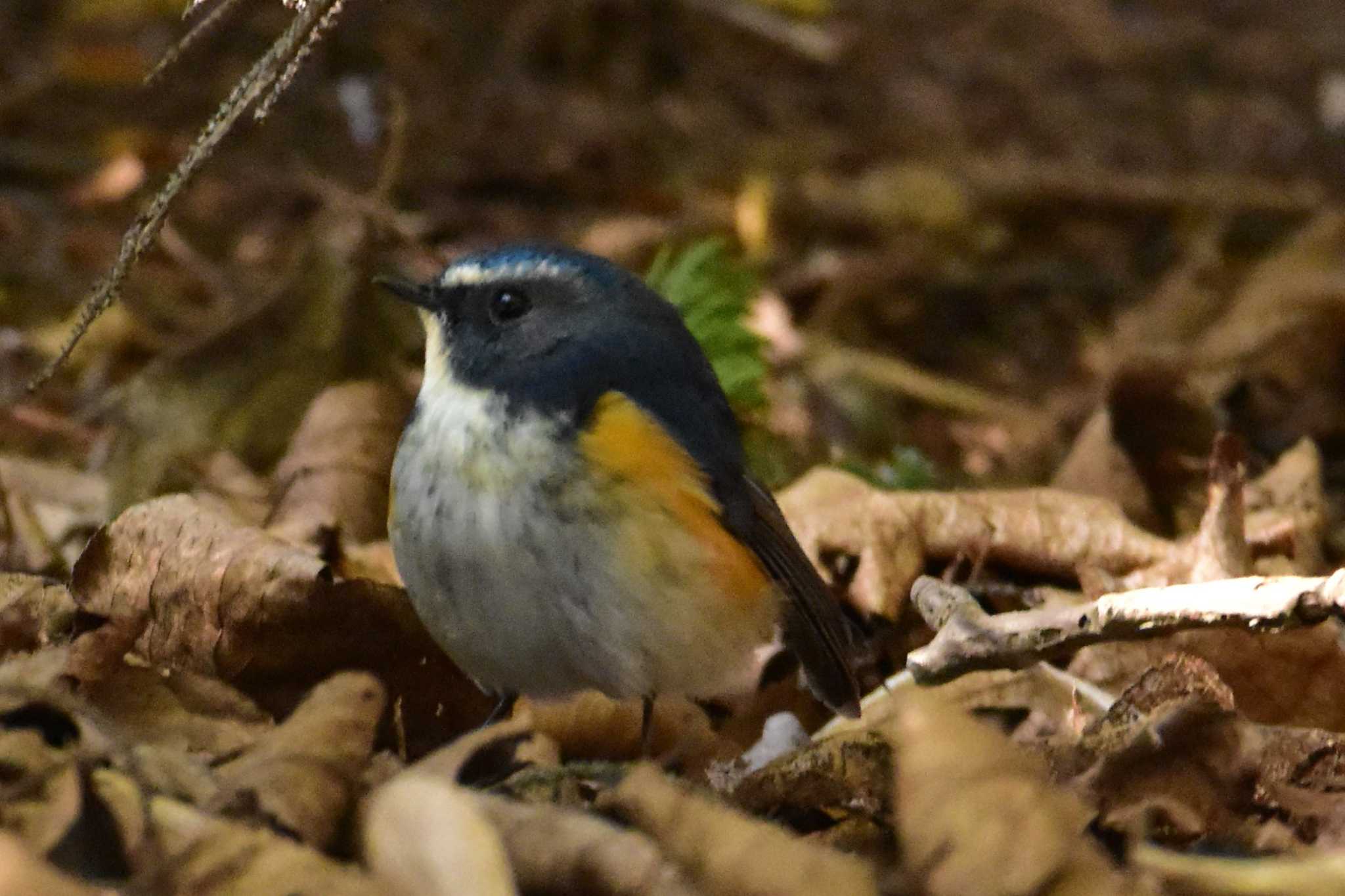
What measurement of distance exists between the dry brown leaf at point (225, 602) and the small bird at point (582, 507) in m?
0.20

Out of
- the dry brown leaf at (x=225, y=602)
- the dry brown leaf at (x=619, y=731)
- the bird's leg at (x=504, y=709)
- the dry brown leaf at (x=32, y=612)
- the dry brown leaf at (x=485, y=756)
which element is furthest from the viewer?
the bird's leg at (x=504, y=709)

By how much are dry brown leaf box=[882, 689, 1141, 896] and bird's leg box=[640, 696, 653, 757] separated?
118 cm

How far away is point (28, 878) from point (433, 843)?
0.48 metres

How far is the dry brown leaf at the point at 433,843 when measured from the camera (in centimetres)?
214

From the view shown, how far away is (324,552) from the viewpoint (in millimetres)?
3893

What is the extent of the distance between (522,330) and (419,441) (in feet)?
1.23

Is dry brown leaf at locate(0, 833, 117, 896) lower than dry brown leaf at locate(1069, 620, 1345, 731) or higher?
higher

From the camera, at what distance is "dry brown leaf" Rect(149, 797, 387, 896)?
2.20m

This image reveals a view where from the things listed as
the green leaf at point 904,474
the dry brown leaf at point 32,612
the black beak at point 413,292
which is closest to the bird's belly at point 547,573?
the black beak at point 413,292

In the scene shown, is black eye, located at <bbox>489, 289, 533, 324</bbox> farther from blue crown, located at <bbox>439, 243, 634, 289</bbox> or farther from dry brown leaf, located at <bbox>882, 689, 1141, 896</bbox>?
dry brown leaf, located at <bbox>882, 689, 1141, 896</bbox>

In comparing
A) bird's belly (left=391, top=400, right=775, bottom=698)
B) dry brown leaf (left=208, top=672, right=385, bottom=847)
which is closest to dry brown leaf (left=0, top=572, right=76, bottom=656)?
bird's belly (left=391, top=400, right=775, bottom=698)

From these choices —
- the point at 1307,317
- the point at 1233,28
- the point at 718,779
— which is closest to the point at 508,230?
the point at 1307,317

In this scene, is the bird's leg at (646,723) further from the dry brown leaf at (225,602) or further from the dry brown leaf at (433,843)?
the dry brown leaf at (433,843)

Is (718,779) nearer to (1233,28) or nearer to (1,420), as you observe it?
(1,420)
